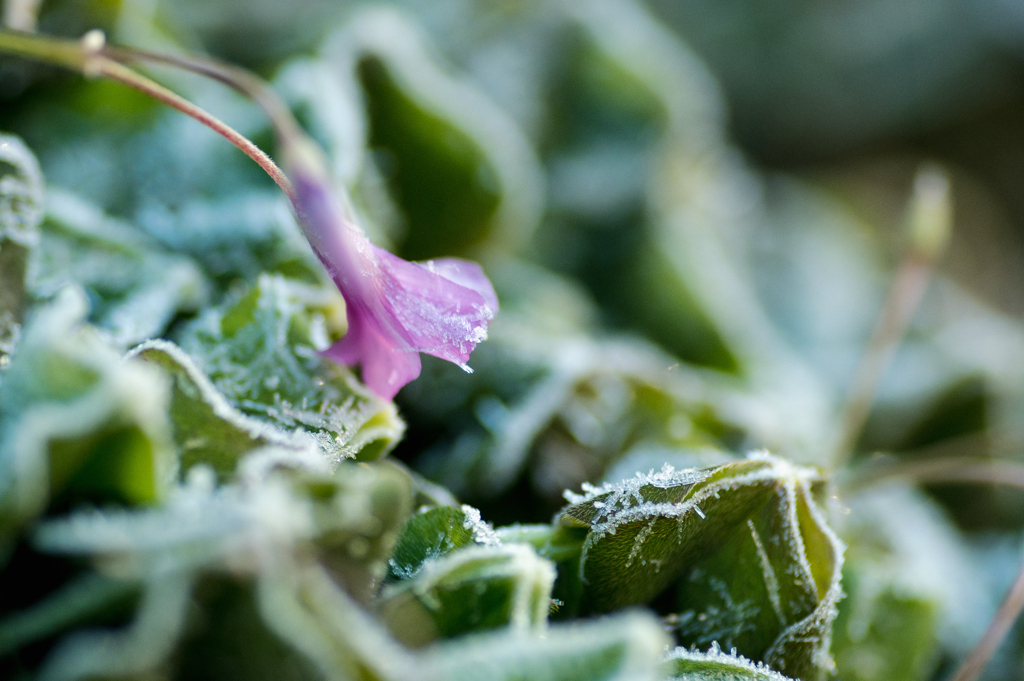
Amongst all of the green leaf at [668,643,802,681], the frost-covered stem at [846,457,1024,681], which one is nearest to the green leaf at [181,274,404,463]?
the green leaf at [668,643,802,681]

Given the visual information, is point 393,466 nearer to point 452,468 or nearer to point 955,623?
point 452,468

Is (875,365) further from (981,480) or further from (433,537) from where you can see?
(433,537)

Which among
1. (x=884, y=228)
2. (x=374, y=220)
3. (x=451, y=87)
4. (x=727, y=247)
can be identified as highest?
(x=884, y=228)

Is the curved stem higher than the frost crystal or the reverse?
higher

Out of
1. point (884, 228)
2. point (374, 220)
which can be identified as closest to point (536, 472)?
point (374, 220)

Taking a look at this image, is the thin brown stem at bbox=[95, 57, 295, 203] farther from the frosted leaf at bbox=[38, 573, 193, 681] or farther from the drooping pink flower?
the frosted leaf at bbox=[38, 573, 193, 681]

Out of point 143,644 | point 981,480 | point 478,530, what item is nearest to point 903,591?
point 981,480
